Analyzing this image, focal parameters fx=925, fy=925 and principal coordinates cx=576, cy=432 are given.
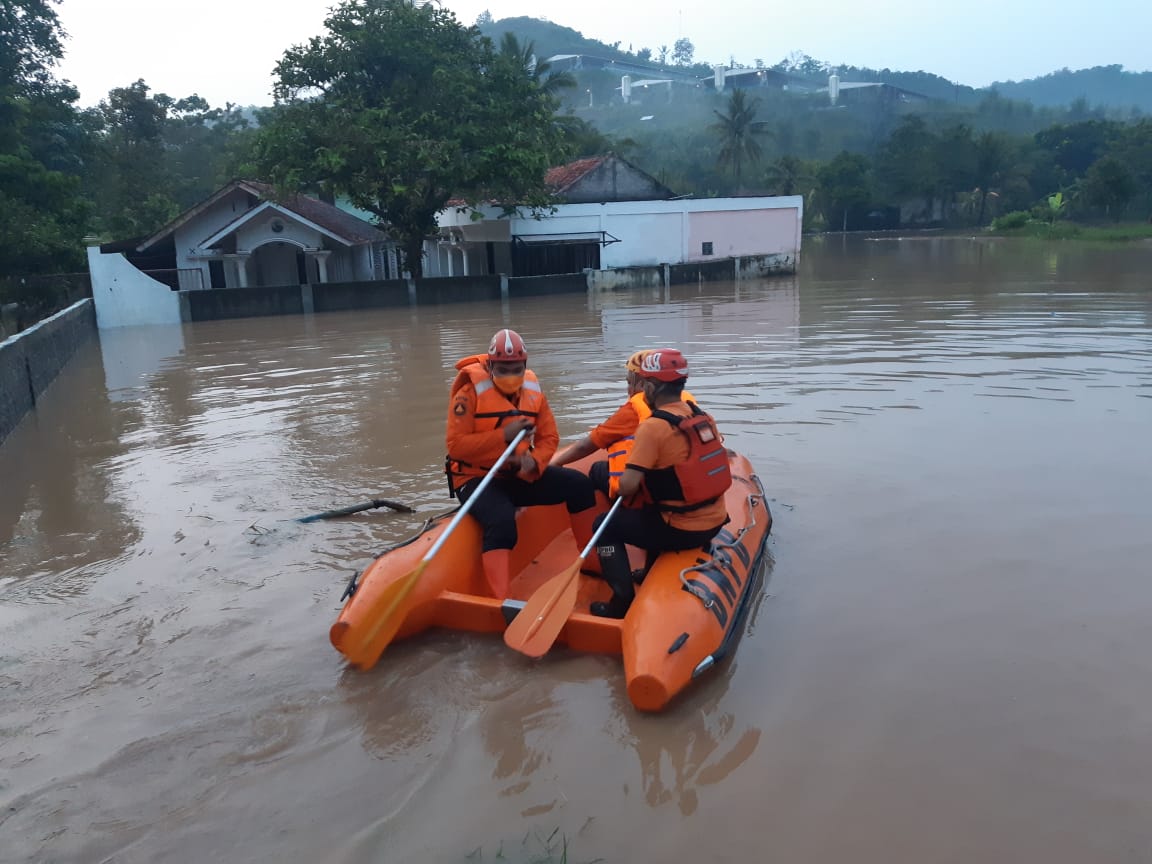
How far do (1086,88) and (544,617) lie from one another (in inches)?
9077

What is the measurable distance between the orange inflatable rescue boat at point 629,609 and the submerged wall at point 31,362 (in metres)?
6.44

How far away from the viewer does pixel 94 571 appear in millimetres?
5207

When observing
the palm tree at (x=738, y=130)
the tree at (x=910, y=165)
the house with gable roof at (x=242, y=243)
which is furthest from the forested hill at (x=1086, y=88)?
the house with gable roof at (x=242, y=243)

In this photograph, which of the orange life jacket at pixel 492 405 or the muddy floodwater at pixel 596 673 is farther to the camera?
the orange life jacket at pixel 492 405

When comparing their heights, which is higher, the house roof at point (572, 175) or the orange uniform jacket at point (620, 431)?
the house roof at point (572, 175)

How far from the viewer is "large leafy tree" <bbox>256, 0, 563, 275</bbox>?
68.0 ft

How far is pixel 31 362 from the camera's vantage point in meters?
10.7

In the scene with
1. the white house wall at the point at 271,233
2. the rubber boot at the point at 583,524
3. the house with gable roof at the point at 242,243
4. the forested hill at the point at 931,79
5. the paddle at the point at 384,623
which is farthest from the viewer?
the forested hill at the point at 931,79

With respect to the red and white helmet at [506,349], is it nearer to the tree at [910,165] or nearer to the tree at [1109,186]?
the tree at [1109,186]

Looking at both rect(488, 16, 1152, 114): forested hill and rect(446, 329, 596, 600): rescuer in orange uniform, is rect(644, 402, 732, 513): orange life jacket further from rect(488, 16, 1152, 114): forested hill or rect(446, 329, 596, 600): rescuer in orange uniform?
rect(488, 16, 1152, 114): forested hill

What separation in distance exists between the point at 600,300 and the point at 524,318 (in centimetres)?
405

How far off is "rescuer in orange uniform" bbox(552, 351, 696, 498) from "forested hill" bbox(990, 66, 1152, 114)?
21070cm

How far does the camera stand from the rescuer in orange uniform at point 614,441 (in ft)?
15.0

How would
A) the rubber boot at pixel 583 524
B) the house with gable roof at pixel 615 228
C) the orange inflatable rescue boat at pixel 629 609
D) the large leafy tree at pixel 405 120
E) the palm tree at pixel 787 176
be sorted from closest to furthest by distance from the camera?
1. the orange inflatable rescue boat at pixel 629 609
2. the rubber boot at pixel 583 524
3. the large leafy tree at pixel 405 120
4. the house with gable roof at pixel 615 228
5. the palm tree at pixel 787 176
